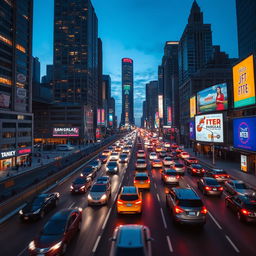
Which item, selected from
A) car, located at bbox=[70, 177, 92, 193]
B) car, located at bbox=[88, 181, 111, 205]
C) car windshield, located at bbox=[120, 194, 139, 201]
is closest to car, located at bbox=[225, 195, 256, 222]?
car windshield, located at bbox=[120, 194, 139, 201]

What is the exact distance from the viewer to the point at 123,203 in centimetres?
1097

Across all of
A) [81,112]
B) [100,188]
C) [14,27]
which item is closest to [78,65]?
[81,112]

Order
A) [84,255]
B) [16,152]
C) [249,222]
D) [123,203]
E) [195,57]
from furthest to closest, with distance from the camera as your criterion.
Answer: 1. [195,57]
2. [16,152]
3. [123,203]
4. [249,222]
5. [84,255]

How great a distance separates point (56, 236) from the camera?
24.9 ft

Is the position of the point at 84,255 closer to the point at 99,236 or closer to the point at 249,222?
the point at 99,236

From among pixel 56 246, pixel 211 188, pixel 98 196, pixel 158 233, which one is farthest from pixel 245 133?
pixel 56 246

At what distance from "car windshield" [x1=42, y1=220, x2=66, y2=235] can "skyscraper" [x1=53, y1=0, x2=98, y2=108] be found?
114m

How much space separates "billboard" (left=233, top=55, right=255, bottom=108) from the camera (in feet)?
80.8

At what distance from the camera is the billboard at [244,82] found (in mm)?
24625

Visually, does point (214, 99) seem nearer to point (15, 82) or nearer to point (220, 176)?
point (220, 176)

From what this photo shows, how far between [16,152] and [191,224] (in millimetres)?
40792

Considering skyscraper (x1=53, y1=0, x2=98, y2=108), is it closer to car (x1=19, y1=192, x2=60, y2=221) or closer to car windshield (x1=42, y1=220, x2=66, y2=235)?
car (x1=19, y1=192, x2=60, y2=221)

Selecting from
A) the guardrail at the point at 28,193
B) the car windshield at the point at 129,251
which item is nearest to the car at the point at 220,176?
the car windshield at the point at 129,251

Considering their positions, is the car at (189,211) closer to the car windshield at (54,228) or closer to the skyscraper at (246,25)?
the car windshield at (54,228)
